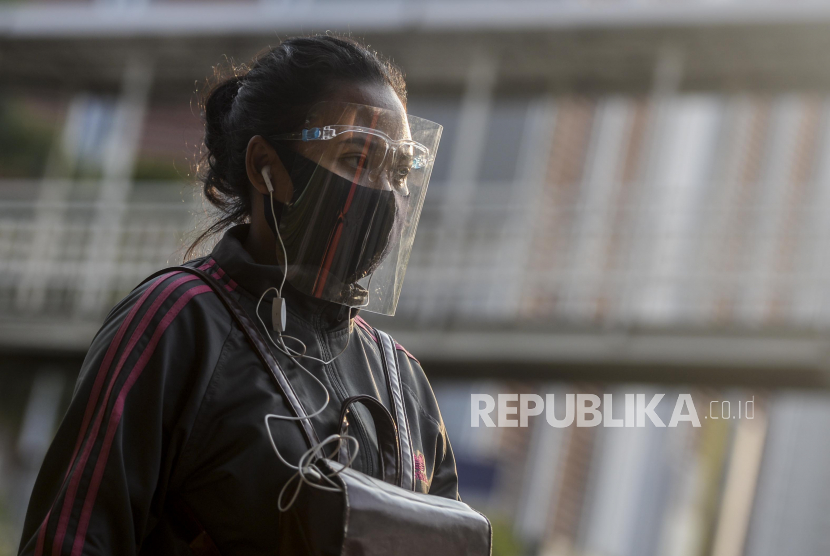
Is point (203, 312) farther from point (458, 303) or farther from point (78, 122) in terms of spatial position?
point (78, 122)

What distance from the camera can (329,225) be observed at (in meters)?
1.73

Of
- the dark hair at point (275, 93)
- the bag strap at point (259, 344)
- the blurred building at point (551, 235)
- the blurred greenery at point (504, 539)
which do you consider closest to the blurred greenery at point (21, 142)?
the blurred building at point (551, 235)

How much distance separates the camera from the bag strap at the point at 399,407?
166 centimetres

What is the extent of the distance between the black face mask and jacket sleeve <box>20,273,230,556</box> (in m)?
0.22

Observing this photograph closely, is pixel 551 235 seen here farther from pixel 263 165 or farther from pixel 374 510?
pixel 374 510

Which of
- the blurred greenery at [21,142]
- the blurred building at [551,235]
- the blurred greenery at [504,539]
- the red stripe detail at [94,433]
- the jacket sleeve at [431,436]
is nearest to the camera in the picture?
the red stripe detail at [94,433]

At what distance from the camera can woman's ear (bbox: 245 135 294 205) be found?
174 centimetres

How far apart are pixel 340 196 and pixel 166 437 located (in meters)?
0.51

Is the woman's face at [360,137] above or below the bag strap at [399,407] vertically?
above

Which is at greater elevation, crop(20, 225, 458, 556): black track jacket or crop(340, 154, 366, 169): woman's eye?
crop(340, 154, 366, 169): woman's eye

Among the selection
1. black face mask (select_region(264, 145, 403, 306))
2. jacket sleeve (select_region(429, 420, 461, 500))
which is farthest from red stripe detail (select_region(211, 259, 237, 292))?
jacket sleeve (select_region(429, 420, 461, 500))

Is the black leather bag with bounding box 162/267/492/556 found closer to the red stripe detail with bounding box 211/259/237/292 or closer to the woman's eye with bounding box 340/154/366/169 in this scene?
the red stripe detail with bounding box 211/259/237/292

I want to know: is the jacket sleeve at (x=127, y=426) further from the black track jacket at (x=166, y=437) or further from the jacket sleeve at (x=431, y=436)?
the jacket sleeve at (x=431, y=436)

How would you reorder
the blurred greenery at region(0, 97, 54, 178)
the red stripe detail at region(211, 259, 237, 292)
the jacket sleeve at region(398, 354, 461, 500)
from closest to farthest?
the red stripe detail at region(211, 259, 237, 292) → the jacket sleeve at region(398, 354, 461, 500) → the blurred greenery at region(0, 97, 54, 178)
